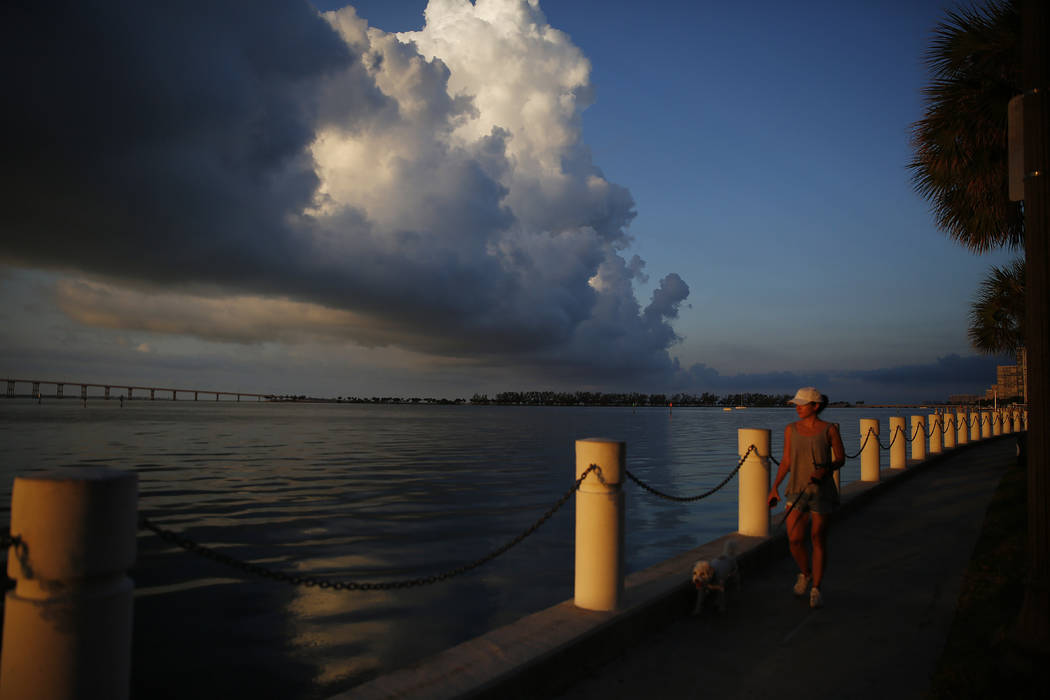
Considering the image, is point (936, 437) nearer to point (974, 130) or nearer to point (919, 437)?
point (919, 437)

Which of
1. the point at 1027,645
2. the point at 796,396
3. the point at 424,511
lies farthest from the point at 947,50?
the point at 424,511

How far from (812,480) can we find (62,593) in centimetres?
528

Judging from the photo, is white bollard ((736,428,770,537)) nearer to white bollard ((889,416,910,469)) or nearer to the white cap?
the white cap

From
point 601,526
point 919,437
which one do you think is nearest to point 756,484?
point 601,526

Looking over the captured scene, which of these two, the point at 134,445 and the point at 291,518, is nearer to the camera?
the point at 291,518

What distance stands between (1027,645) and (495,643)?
306 centimetres

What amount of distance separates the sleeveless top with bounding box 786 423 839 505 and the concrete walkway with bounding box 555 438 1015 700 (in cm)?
97

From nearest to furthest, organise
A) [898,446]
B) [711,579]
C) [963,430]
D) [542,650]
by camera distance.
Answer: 1. [542,650]
2. [711,579]
3. [898,446]
4. [963,430]

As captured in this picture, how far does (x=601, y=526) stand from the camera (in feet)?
15.2

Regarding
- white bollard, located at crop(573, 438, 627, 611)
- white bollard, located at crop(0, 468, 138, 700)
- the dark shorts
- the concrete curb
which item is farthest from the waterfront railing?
the dark shorts

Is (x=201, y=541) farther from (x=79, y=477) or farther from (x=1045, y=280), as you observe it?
(x=1045, y=280)

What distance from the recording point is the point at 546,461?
25.4 m

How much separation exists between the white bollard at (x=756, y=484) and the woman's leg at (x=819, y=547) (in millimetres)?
1544

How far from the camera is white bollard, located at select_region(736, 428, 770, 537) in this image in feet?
23.7
